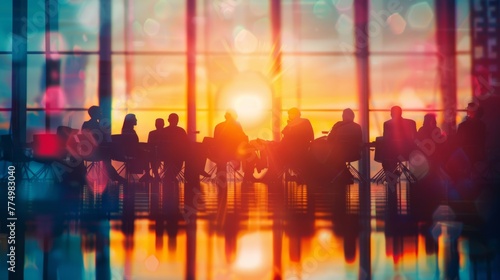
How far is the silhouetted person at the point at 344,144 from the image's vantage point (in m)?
12.0

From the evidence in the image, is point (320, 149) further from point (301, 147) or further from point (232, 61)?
point (232, 61)

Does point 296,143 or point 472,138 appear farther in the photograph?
point 296,143

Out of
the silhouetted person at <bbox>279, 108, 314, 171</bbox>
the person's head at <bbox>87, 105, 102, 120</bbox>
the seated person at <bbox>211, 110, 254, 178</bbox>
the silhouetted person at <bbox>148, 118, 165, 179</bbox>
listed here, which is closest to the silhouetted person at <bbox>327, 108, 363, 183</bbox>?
the silhouetted person at <bbox>279, 108, 314, 171</bbox>

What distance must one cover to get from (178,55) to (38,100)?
9.86 ft

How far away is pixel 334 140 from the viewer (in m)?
12.1

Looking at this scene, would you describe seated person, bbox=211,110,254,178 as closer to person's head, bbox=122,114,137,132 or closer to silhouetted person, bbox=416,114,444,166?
person's head, bbox=122,114,137,132

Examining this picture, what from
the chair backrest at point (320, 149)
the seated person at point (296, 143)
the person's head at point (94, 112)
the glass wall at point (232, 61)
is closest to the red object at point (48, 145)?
the person's head at point (94, 112)

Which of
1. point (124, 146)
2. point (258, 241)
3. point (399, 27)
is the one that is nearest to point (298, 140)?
point (124, 146)

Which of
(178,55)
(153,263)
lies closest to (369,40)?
(178,55)

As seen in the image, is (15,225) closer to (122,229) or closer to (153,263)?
(122,229)

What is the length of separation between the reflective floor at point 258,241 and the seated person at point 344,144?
474 cm

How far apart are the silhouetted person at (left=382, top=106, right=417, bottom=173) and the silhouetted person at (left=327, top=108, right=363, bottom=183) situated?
417mm

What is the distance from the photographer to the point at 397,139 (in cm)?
1195

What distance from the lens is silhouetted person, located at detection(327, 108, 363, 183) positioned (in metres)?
12.0
